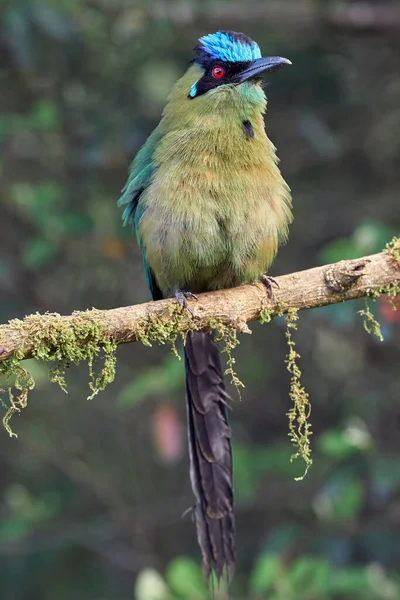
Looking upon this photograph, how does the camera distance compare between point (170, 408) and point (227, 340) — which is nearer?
point (227, 340)

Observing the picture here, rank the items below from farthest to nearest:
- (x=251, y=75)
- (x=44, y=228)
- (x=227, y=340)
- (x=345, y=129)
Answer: (x=345, y=129), (x=44, y=228), (x=251, y=75), (x=227, y=340)

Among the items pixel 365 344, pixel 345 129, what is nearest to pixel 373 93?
pixel 345 129

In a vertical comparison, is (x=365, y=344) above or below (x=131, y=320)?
above

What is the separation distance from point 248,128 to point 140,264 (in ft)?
7.15

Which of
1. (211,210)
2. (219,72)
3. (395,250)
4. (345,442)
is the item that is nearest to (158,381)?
(345,442)

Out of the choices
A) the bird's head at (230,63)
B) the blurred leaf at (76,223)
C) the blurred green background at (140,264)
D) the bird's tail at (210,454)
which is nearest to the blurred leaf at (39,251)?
the blurred green background at (140,264)

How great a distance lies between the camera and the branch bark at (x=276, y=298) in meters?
2.64

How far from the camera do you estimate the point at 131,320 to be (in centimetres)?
264

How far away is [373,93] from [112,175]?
1525 mm

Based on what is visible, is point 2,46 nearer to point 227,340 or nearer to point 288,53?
point 288,53

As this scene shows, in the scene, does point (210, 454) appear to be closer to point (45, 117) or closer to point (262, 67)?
point (262, 67)

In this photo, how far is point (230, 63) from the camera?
130 inches

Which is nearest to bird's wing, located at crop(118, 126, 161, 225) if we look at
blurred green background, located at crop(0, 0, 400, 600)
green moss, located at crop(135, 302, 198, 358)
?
green moss, located at crop(135, 302, 198, 358)

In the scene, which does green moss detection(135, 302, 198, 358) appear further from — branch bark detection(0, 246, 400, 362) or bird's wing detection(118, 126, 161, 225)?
bird's wing detection(118, 126, 161, 225)
